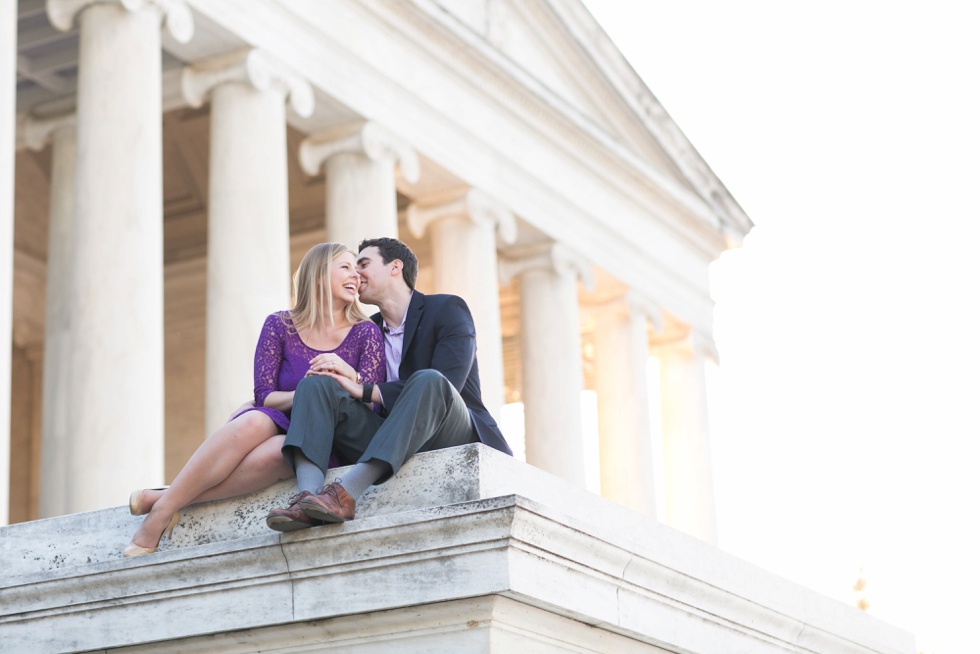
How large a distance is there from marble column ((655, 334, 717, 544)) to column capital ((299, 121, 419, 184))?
69.0 feet

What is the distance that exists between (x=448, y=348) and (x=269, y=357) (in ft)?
6.38

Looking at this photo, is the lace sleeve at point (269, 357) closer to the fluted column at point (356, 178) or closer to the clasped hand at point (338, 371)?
the clasped hand at point (338, 371)

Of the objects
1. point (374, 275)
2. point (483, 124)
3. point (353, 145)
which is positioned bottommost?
point (374, 275)

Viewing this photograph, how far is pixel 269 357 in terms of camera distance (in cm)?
1670

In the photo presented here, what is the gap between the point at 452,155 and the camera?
46.8m

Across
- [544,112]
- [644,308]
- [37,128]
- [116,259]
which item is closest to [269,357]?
[116,259]

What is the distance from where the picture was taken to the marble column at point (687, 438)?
59.2 metres

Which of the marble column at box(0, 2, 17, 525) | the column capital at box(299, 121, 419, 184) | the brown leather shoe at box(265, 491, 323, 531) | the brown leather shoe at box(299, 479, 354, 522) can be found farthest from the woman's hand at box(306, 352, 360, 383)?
the column capital at box(299, 121, 419, 184)

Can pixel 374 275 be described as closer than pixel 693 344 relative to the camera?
Yes

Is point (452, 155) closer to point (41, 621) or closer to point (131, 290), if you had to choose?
point (131, 290)

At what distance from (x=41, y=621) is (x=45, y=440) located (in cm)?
2056

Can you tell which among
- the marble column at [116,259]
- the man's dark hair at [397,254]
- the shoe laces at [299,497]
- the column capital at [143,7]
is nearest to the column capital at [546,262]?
the column capital at [143,7]

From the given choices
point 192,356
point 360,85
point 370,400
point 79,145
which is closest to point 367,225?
point 360,85

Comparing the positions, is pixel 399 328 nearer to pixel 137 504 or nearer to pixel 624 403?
pixel 137 504
